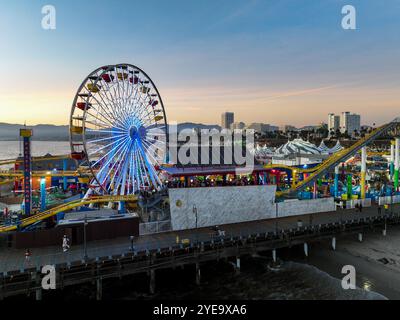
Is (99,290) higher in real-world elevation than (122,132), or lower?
lower

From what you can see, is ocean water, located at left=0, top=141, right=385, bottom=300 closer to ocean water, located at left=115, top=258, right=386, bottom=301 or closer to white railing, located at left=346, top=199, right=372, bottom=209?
ocean water, located at left=115, top=258, right=386, bottom=301

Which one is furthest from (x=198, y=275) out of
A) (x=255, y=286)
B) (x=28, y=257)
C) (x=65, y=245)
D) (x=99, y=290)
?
(x=28, y=257)

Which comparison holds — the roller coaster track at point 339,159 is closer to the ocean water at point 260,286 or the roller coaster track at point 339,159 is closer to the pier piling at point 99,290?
the ocean water at point 260,286

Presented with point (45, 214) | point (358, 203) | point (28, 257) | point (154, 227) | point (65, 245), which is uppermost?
point (45, 214)

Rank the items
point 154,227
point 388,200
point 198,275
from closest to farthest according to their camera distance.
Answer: point 198,275
point 154,227
point 388,200

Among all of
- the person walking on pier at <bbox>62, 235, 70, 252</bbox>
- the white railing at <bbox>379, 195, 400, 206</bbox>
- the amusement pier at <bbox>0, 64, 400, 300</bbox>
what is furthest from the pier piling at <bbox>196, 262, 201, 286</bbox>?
the white railing at <bbox>379, 195, 400, 206</bbox>

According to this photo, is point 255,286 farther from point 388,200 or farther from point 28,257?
point 388,200
